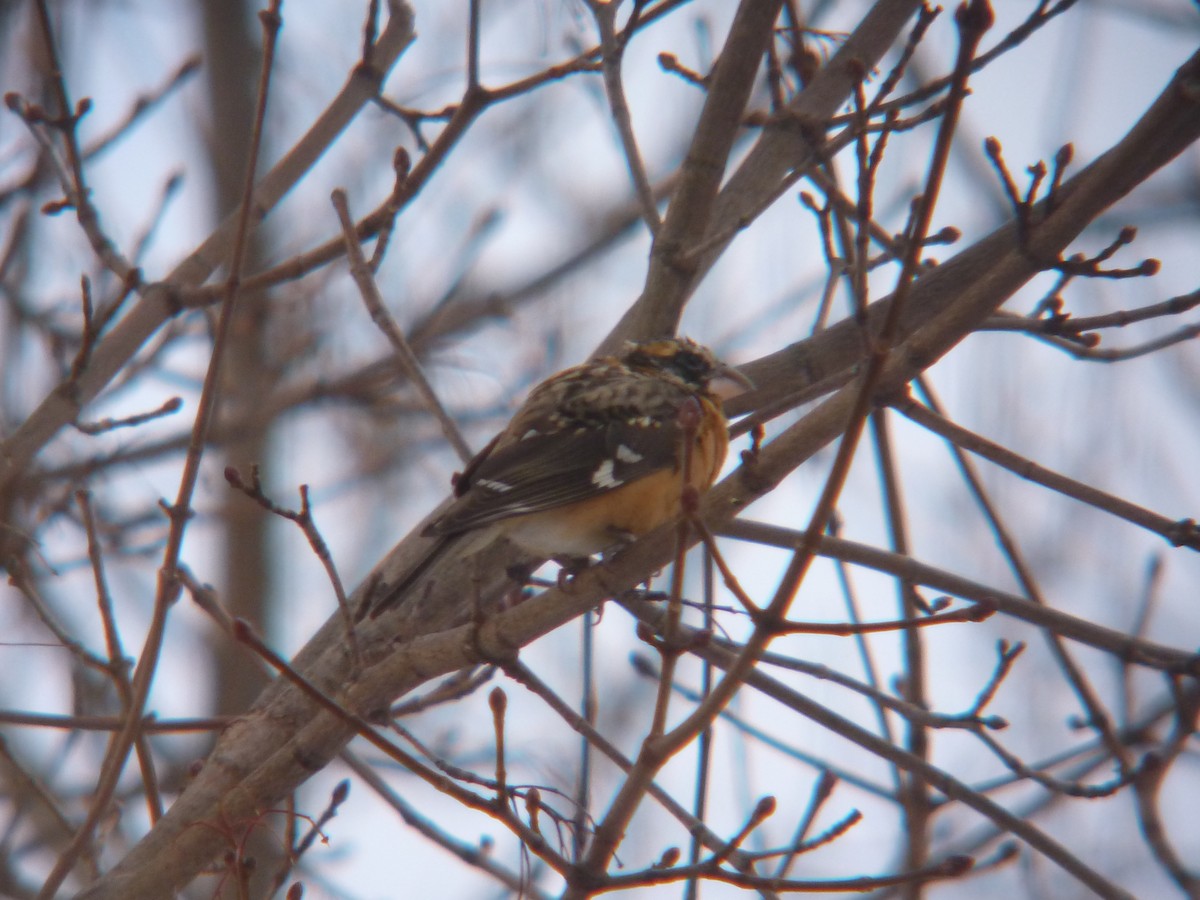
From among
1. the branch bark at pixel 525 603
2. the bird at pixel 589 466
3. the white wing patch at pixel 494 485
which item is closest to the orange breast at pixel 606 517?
the bird at pixel 589 466

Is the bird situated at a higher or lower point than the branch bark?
higher

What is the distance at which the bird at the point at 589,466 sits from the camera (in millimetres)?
4379

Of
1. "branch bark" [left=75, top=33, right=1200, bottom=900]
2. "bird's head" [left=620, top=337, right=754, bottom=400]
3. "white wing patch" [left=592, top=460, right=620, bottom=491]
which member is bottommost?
"branch bark" [left=75, top=33, right=1200, bottom=900]

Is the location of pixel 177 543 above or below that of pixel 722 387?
below

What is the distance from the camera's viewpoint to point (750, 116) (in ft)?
15.5

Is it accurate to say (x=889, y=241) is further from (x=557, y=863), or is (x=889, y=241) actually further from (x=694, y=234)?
(x=557, y=863)

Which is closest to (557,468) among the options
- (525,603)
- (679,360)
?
(679,360)

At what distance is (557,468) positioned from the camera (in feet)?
15.5

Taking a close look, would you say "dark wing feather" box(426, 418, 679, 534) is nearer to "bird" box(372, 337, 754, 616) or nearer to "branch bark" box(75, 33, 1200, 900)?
"bird" box(372, 337, 754, 616)

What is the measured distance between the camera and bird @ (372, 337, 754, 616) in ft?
14.4

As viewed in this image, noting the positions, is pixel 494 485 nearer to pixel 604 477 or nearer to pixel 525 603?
pixel 604 477

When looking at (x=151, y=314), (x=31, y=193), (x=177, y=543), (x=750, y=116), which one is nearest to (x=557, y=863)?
(x=177, y=543)

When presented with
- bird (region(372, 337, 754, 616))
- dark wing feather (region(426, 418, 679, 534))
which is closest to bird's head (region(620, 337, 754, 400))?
bird (region(372, 337, 754, 616))

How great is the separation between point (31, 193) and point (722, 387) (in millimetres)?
3300
